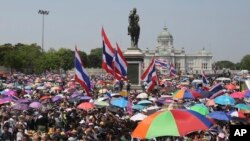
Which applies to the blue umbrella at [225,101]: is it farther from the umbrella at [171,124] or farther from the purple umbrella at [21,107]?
the umbrella at [171,124]

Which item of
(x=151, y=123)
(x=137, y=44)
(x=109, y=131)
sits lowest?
(x=109, y=131)

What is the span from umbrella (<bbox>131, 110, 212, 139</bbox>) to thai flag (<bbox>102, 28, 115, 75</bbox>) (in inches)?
484

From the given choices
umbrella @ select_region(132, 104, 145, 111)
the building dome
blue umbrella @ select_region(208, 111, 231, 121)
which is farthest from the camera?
the building dome

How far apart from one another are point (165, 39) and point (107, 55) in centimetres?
16802

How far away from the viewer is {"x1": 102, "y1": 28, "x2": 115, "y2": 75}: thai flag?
20.7 m

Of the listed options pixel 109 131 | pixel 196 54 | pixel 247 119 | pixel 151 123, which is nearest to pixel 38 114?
pixel 109 131

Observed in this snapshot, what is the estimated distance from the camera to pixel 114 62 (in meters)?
21.2

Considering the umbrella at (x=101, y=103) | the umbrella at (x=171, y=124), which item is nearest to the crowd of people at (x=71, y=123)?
the umbrella at (x=101, y=103)

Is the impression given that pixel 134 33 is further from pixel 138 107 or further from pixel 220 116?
pixel 220 116

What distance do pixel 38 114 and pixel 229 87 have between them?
16.8 metres

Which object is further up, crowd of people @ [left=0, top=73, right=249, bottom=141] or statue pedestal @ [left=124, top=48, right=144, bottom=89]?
statue pedestal @ [left=124, top=48, right=144, bottom=89]

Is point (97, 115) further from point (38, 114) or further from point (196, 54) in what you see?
point (196, 54)

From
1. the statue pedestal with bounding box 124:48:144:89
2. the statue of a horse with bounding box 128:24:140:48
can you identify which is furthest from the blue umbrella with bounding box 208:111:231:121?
the statue of a horse with bounding box 128:24:140:48

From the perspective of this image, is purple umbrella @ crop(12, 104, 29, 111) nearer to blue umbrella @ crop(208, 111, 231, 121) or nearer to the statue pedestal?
blue umbrella @ crop(208, 111, 231, 121)
